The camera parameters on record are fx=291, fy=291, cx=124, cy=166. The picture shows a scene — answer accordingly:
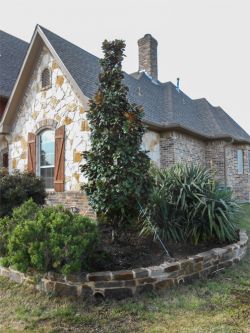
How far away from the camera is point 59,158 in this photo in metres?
8.77

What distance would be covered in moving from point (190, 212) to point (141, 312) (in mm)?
2642

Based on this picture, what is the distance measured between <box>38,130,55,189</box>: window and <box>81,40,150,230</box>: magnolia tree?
13.9ft

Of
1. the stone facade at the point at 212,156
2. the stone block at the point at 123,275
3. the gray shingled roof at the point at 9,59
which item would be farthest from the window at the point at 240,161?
the stone block at the point at 123,275

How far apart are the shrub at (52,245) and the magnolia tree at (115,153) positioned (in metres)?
0.95

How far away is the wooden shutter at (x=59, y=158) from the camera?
8.70 meters

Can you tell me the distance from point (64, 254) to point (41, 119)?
6.54m

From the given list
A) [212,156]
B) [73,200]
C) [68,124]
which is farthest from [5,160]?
[212,156]

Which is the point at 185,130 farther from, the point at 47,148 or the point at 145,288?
the point at 145,288

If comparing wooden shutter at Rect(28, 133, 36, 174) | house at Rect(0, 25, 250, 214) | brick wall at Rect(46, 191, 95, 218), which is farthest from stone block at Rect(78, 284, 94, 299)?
wooden shutter at Rect(28, 133, 36, 174)

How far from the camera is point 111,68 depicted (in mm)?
5402

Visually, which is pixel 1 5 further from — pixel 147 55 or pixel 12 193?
pixel 147 55

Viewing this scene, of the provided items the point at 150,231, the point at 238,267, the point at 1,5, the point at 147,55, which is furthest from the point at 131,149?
the point at 147,55

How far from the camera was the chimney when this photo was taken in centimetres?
1511

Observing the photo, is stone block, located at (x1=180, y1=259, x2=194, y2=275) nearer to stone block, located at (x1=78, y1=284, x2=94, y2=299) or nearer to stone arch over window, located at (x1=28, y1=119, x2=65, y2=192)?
stone block, located at (x1=78, y1=284, x2=94, y2=299)
